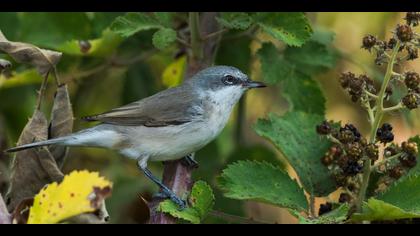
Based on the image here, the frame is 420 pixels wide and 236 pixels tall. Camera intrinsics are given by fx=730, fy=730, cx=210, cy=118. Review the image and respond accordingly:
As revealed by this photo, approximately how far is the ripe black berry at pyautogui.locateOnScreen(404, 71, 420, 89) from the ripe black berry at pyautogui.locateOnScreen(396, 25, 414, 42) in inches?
5.0

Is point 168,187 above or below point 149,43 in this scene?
below

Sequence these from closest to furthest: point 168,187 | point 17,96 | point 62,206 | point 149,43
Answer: point 62,206 → point 168,187 → point 149,43 → point 17,96

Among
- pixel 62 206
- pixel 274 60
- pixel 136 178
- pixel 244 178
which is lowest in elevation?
pixel 62 206

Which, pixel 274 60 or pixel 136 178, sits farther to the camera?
pixel 136 178

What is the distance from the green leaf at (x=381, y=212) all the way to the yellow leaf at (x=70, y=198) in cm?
91

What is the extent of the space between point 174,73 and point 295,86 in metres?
0.78

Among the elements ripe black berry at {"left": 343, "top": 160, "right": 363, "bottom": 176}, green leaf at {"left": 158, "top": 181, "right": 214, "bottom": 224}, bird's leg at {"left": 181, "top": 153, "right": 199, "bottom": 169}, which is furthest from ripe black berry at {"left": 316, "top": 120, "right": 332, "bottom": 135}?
bird's leg at {"left": 181, "top": 153, "right": 199, "bottom": 169}

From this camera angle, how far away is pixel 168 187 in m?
3.21

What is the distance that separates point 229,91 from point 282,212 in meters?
1.80

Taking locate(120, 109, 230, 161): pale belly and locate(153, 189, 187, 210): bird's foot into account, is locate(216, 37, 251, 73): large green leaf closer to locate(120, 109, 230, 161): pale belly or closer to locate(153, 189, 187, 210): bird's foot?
locate(120, 109, 230, 161): pale belly

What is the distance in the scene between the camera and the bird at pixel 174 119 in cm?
373

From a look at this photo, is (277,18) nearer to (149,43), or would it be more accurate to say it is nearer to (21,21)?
(149,43)

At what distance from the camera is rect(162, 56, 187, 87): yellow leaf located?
419 centimetres
